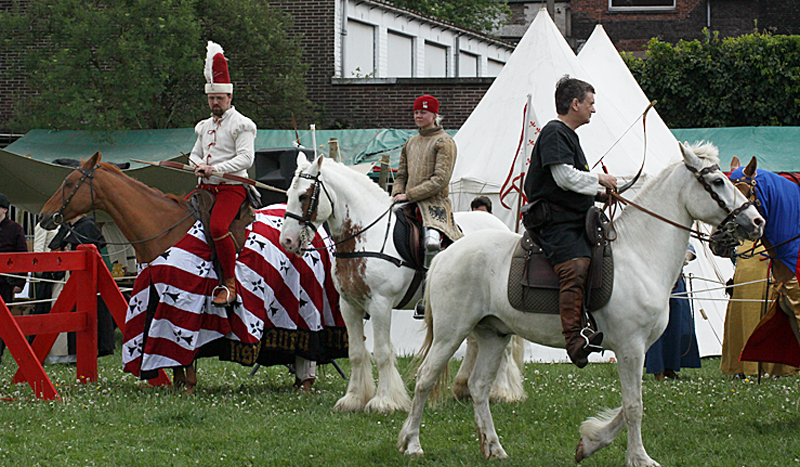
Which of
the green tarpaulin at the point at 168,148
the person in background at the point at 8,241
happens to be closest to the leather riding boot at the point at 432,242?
the person in background at the point at 8,241

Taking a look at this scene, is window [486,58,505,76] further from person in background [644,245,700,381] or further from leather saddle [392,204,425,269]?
leather saddle [392,204,425,269]

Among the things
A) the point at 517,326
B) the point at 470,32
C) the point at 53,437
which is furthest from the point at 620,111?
the point at 470,32

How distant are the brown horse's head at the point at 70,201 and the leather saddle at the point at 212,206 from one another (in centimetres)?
90

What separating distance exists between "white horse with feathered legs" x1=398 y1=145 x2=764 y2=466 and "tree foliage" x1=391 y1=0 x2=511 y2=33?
2769cm

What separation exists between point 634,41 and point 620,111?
19074mm

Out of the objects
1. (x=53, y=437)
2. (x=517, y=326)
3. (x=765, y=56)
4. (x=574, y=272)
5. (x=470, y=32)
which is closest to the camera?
(x=574, y=272)

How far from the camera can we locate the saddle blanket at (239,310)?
742 cm

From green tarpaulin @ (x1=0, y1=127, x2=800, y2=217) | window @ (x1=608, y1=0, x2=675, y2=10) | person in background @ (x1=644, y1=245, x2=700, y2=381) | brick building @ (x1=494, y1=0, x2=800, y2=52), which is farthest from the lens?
window @ (x1=608, y1=0, x2=675, y2=10)

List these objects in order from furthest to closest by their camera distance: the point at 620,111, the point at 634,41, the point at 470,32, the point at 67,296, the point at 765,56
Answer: the point at 634,41
the point at 470,32
the point at 765,56
the point at 620,111
the point at 67,296

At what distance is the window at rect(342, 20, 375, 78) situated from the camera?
22.2 meters

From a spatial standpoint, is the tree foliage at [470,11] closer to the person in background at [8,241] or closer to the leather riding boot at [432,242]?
the person in background at [8,241]

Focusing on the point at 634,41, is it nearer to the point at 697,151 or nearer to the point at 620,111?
the point at 620,111

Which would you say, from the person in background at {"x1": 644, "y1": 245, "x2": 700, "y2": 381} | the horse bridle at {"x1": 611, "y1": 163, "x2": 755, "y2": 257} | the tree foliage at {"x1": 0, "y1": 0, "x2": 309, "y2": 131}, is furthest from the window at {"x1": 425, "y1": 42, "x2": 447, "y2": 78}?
the horse bridle at {"x1": 611, "y1": 163, "x2": 755, "y2": 257}

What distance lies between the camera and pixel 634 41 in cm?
3025
